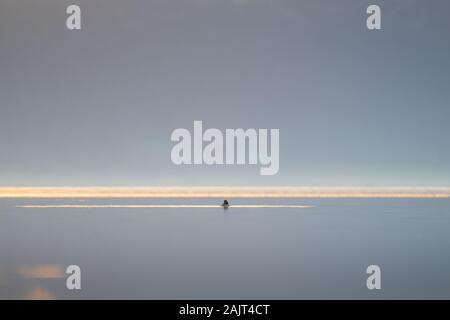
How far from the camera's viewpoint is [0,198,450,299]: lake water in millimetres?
12352

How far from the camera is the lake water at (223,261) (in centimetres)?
1235

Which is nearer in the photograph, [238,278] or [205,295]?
[205,295]

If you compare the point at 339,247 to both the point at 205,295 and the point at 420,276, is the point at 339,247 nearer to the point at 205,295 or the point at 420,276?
the point at 420,276

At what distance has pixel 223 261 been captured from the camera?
53.5ft

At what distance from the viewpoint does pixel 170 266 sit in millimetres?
15633

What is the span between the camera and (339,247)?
63.2 ft

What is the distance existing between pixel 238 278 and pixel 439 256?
8884 millimetres
